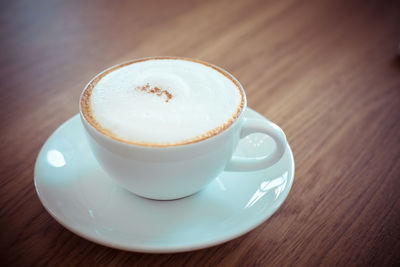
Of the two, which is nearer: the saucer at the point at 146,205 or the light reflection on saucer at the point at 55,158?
the saucer at the point at 146,205

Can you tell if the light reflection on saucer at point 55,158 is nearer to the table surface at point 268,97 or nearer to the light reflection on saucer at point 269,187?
the table surface at point 268,97

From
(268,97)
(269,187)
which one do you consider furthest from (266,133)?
(268,97)

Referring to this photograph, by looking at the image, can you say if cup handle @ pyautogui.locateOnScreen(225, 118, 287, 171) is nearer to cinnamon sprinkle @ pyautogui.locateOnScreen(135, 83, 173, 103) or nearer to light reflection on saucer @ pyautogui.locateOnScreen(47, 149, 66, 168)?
cinnamon sprinkle @ pyautogui.locateOnScreen(135, 83, 173, 103)

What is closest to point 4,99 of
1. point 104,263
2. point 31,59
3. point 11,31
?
point 31,59

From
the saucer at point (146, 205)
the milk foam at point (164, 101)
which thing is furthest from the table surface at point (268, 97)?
the milk foam at point (164, 101)

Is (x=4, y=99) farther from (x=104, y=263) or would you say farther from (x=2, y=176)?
(x=104, y=263)

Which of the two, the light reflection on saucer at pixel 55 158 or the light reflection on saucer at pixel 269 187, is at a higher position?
the light reflection on saucer at pixel 55 158

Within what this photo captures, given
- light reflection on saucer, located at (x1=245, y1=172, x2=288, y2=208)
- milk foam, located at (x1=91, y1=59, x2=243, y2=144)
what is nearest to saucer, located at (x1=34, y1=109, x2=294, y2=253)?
light reflection on saucer, located at (x1=245, y1=172, x2=288, y2=208)
